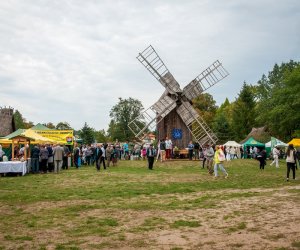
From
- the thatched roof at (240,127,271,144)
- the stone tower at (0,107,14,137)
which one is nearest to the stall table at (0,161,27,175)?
the stone tower at (0,107,14,137)

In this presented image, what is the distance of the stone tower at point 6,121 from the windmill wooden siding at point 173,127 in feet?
81.0

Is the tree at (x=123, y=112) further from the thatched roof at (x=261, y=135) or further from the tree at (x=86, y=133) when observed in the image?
the thatched roof at (x=261, y=135)

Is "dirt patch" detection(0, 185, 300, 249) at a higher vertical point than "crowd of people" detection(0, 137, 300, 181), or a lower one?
lower

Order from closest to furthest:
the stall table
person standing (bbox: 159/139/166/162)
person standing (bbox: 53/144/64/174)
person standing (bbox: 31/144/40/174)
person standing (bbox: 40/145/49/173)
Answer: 1. the stall table
2. person standing (bbox: 40/145/49/173)
3. person standing (bbox: 53/144/64/174)
4. person standing (bbox: 31/144/40/174)
5. person standing (bbox: 159/139/166/162)

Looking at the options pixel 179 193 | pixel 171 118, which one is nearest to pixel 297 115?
pixel 171 118

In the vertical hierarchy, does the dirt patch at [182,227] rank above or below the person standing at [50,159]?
below

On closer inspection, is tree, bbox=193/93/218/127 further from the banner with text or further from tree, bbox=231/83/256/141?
the banner with text

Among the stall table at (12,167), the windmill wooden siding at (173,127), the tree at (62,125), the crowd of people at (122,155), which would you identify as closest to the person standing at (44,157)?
the crowd of people at (122,155)

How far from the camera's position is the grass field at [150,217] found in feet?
24.6

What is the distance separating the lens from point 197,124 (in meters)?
36.0

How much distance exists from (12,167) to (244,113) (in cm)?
5738

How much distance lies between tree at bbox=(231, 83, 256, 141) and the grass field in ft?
190

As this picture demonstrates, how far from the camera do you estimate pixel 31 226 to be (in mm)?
9000

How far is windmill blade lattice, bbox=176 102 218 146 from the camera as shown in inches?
1387
